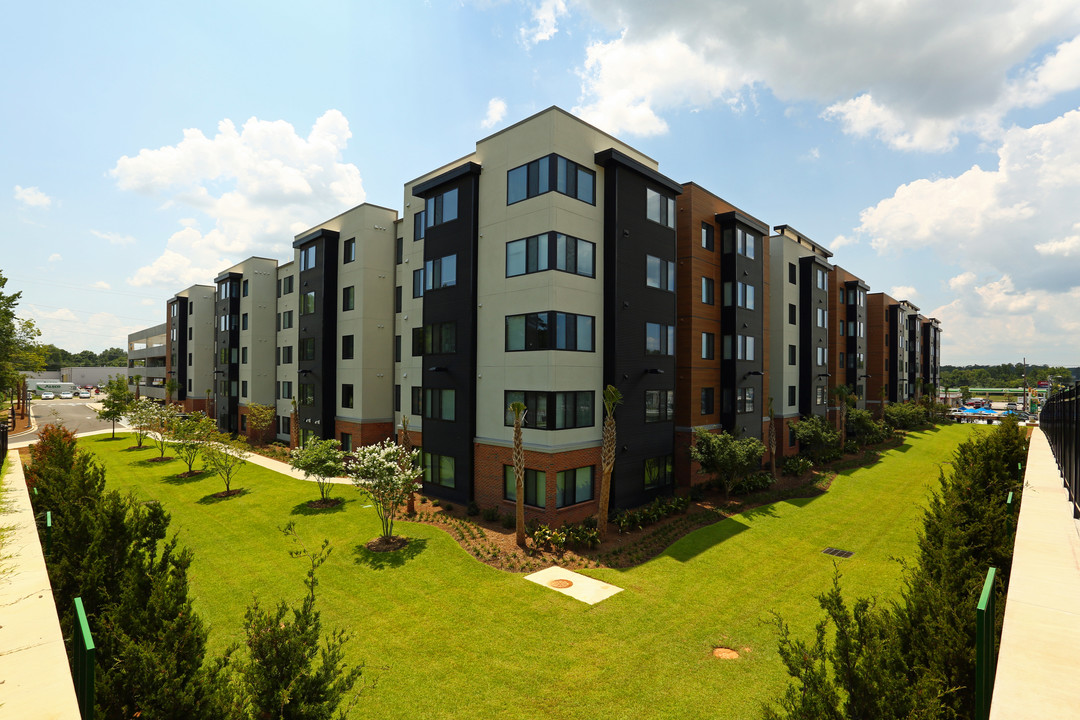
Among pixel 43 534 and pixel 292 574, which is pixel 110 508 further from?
pixel 292 574

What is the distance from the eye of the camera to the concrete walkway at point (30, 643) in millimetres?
5484

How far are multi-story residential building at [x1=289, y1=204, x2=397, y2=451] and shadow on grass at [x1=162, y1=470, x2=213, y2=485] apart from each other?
22.9 ft

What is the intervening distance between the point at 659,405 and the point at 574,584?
40.7 feet

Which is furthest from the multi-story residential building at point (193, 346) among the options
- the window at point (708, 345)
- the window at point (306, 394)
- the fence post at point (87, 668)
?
the fence post at point (87, 668)

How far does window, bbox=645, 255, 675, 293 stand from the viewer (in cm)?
2583

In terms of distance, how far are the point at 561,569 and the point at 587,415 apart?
7.48 m

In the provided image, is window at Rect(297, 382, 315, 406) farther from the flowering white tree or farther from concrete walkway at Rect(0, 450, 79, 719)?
concrete walkway at Rect(0, 450, 79, 719)

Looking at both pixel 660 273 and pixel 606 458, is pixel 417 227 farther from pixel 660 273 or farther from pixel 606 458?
pixel 606 458

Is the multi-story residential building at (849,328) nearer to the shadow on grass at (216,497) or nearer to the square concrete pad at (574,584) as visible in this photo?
the square concrete pad at (574,584)

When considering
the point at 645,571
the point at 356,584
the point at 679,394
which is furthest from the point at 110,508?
the point at 679,394

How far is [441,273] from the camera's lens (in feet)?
89.6

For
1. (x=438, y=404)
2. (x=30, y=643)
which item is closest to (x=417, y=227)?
(x=438, y=404)

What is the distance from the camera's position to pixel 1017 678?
474 cm

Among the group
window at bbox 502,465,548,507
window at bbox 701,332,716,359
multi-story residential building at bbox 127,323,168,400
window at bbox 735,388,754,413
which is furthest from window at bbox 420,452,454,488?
multi-story residential building at bbox 127,323,168,400
